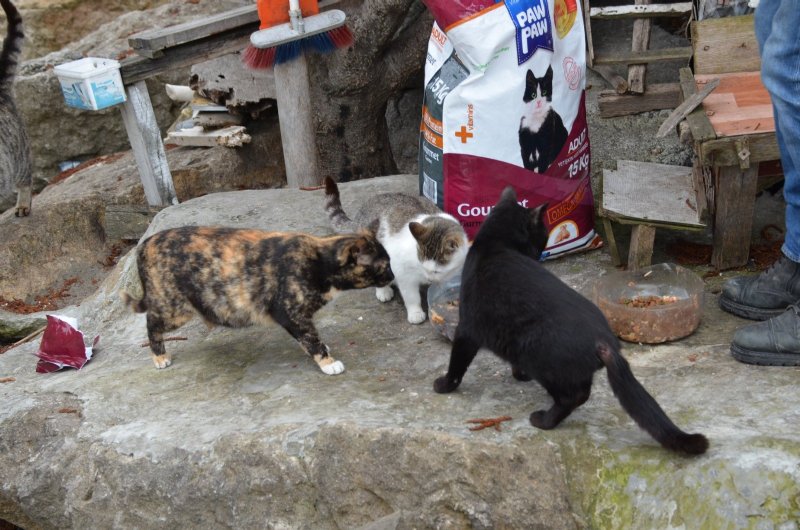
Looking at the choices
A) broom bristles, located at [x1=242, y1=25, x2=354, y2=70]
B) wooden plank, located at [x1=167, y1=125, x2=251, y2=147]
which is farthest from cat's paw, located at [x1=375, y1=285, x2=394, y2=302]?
wooden plank, located at [x1=167, y1=125, x2=251, y2=147]

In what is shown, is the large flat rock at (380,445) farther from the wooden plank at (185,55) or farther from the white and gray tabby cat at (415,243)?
the wooden plank at (185,55)

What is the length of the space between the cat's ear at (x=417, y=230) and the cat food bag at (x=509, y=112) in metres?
0.47

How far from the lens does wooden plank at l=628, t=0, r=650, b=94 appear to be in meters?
5.49

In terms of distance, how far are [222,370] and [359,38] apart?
3.17 meters

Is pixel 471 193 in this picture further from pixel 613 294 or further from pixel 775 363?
pixel 775 363

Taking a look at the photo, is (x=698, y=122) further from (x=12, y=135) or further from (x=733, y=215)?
(x=12, y=135)

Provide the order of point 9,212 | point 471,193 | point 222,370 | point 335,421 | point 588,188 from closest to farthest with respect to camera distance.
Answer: point 335,421 → point 222,370 → point 471,193 → point 588,188 → point 9,212

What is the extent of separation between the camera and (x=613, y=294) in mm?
3646

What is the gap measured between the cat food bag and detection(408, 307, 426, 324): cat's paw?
21.9 inches

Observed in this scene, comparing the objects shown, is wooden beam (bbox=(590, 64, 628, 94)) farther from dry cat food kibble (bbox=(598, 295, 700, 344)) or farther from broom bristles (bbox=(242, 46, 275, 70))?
dry cat food kibble (bbox=(598, 295, 700, 344))

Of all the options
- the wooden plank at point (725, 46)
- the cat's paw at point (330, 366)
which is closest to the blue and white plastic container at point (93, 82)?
the cat's paw at point (330, 366)

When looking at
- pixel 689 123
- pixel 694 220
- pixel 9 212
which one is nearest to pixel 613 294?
pixel 694 220

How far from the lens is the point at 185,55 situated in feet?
17.7

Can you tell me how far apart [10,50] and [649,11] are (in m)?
4.97
